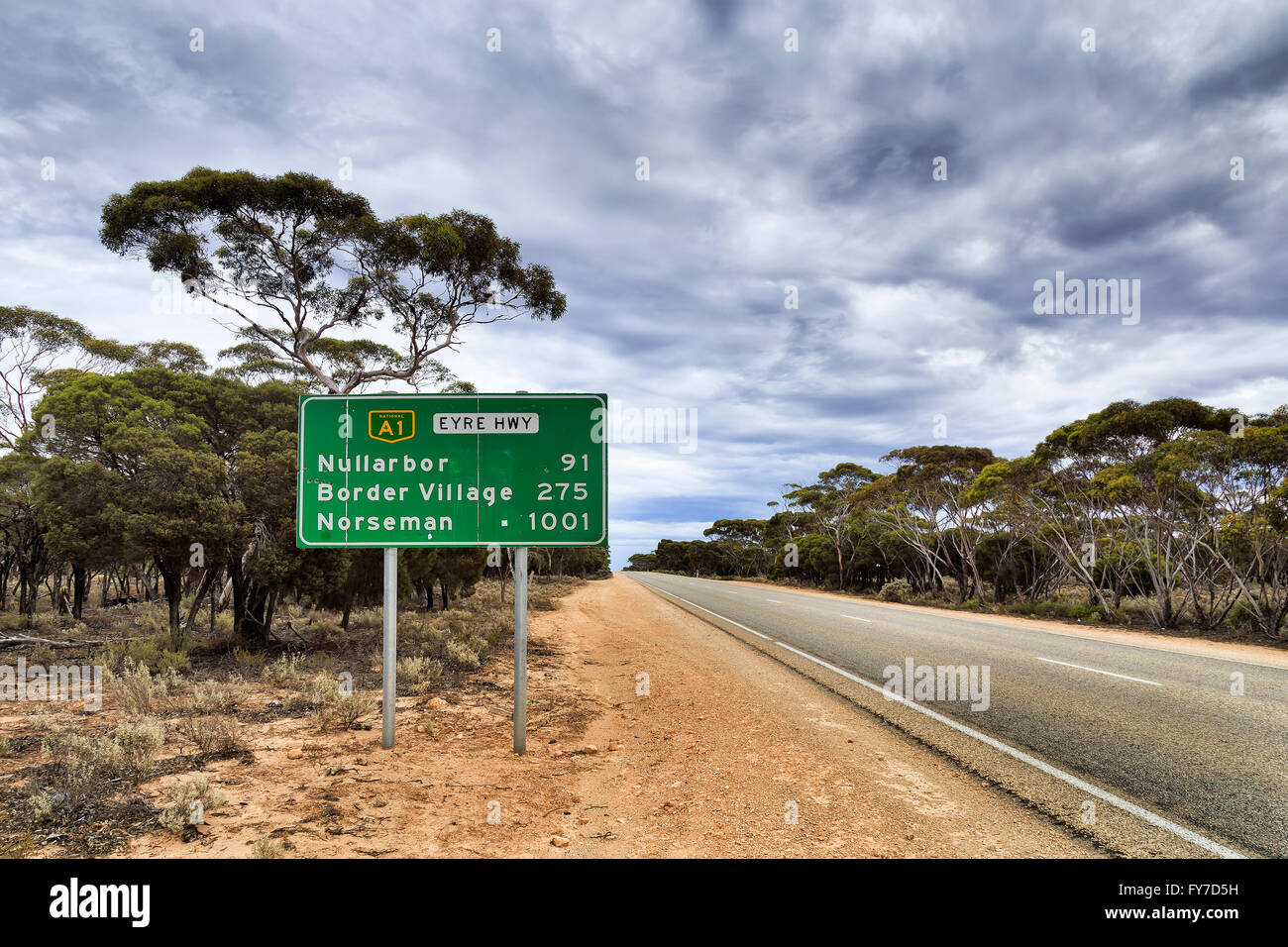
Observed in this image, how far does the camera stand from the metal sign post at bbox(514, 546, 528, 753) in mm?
6418

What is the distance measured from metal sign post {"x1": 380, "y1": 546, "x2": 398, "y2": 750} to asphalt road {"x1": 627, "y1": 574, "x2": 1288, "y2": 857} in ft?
19.6

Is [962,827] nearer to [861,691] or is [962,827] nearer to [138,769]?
[861,691]

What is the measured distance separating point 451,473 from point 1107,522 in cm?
3170

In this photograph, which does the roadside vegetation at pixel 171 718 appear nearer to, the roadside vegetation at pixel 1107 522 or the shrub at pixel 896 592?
the roadside vegetation at pixel 1107 522

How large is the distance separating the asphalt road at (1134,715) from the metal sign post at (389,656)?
597 cm

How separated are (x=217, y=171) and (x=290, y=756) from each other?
688 inches

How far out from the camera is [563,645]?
14273 millimetres

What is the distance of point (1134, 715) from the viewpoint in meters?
6.84

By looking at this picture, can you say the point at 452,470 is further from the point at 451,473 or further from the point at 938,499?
the point at 938,499

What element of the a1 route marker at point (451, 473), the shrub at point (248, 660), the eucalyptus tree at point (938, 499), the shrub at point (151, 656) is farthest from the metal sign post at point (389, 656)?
the eucalyptus tree at point (938, 499)

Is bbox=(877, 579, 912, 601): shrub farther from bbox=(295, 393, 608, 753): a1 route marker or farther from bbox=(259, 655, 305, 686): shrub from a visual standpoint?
bbox=(295, 393, 608, 753): a1 route marker

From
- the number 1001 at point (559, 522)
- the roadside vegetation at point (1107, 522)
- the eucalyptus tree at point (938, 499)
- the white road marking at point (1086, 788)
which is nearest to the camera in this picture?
the white road marking at point (1086, 788)

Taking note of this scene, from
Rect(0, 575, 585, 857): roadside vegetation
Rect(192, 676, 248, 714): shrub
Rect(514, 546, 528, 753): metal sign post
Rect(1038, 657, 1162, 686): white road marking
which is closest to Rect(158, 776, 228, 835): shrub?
Rect(0, 575, 585, 857): roadside vegetation

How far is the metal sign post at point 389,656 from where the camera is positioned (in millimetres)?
6434
